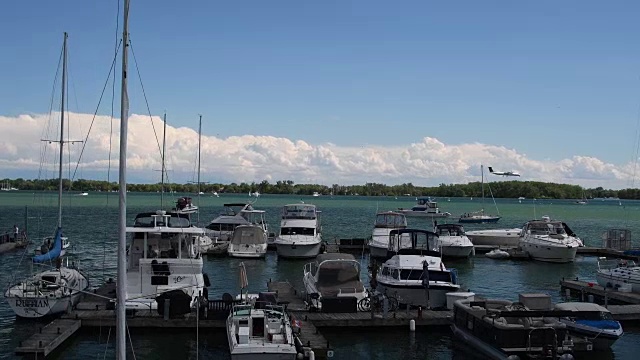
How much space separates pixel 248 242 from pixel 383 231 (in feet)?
36.7

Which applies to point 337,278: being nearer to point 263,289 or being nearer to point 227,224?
point 263,289

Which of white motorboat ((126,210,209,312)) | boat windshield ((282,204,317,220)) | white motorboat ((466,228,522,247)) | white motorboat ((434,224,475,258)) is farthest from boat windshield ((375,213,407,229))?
white motorboat ((126,210,209,312))

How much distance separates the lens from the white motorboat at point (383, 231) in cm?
5144

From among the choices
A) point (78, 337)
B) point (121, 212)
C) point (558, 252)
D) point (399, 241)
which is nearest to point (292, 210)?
point (399, 241)

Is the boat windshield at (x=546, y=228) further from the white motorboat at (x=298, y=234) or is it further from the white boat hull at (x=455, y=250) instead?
the white motorboat at (x=298, y=234)

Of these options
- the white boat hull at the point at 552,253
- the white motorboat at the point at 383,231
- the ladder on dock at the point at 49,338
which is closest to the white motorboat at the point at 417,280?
the ladder on dock at the point at 49,338

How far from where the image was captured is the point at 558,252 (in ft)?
171

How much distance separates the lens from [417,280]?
2994 cm

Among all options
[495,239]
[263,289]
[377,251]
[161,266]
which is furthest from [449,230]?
[161,266]

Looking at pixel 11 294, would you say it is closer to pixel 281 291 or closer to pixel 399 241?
pixel 281 291

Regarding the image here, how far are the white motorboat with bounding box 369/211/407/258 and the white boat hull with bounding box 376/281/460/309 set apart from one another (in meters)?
20.9

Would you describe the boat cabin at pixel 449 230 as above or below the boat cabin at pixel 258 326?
above

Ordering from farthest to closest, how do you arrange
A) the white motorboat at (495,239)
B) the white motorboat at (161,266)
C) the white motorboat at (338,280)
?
the white motorboat at (495,239), the white motorboat at (338,280), the white motorboat at (161,266)

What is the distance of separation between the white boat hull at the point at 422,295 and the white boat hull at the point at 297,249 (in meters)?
21.1
